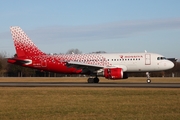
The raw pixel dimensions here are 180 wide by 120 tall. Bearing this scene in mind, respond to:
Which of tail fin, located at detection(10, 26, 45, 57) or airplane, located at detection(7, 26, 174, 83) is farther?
tail fin, located at detection(10, 26, 45, 57)

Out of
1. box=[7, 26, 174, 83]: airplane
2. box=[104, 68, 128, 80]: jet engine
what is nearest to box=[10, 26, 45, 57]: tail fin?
box=[7, 26, 174, 83]: airplane

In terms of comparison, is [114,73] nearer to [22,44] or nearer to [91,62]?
[91,62]

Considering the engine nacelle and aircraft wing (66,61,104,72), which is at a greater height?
aircraft wing (66,61,104,72)

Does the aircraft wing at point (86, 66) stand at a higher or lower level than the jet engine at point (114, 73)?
higher

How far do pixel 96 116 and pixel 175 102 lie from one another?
6.34 m

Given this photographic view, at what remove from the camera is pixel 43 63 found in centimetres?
4669

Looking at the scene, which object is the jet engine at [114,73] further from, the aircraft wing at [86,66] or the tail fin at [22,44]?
the tail fin at [22,44]

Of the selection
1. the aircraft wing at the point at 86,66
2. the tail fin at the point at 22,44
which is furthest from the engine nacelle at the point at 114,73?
the tail fin at the point at 22,44

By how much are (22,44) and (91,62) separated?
1020 centimetres

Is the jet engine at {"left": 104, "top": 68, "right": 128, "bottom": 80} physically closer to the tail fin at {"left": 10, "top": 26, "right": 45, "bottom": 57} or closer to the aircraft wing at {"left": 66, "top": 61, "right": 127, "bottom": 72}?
the aircraft wing at {"left": 66, "top": 61, "right": 127, "bottom": 72}

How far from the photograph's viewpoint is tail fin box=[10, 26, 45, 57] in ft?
156

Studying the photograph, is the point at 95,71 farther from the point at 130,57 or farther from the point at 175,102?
the point at 175,102

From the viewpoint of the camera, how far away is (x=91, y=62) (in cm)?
4481

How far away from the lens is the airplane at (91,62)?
4331 centimetres
